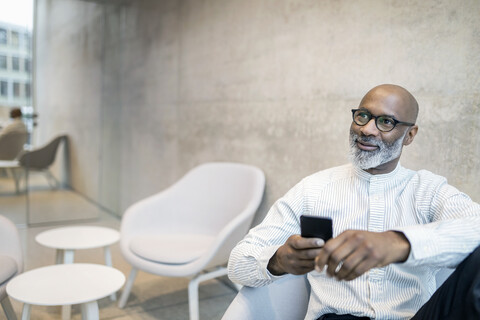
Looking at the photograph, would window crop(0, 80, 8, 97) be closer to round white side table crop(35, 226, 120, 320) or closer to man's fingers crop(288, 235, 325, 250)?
round white side table crop(35, 226, 120, 320)

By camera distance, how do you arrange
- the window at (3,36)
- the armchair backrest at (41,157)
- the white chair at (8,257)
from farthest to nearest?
the armchair backrest at (41,157) → the window at (3,36) → the white chair at (8,257)

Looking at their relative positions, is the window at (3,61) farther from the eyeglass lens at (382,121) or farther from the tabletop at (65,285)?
the eyeglass lens at (382,121)

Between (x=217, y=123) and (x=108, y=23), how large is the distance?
264 centimetres

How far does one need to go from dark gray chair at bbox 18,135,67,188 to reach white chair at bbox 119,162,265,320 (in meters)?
2.34

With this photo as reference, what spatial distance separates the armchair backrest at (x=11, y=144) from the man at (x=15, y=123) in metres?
0.03

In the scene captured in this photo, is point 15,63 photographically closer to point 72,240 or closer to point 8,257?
point 72,240

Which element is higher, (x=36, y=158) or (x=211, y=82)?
(x=211, y=82)

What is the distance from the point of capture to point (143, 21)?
4609 millimetres

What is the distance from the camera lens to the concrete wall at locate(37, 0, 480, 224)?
1.91 metres

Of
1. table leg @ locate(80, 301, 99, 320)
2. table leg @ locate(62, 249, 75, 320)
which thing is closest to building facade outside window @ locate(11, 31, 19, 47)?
table leg @ locate(62, 249, 75, 320)

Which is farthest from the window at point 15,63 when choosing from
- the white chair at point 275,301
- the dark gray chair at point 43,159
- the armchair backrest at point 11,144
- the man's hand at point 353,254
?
the man's hand at point 353,254

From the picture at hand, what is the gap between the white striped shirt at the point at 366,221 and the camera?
148cm

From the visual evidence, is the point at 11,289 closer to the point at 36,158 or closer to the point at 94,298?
the point at 94,298

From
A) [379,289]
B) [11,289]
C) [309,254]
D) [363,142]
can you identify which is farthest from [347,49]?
[11,289]
